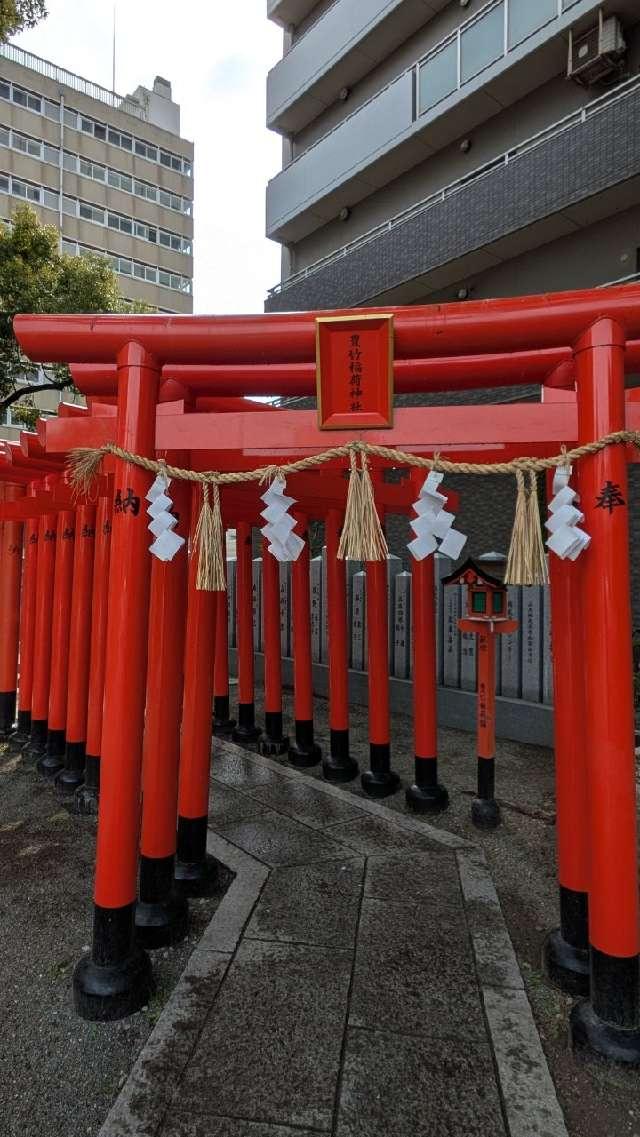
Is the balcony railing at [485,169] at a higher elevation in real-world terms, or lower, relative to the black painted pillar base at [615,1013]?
higher

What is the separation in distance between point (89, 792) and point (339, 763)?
243 centimetres

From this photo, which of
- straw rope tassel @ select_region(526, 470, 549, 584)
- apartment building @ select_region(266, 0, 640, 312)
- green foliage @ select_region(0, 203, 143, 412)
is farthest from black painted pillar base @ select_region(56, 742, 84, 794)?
apartment building @ select_region(266, 0, 640, 312)

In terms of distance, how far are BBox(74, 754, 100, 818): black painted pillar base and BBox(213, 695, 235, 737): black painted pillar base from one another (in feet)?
9.03

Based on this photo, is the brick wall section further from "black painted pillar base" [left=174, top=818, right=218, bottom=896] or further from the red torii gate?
"black painted pillar base" [left=174, top=818, right=218, bottom=896]

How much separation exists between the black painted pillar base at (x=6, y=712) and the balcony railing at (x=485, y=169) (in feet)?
40.5

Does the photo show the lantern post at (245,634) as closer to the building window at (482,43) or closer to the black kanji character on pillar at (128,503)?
the black kanji character on pillar at (128,503)

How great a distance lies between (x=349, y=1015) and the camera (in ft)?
9.21

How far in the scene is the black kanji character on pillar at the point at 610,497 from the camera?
8.79 feet

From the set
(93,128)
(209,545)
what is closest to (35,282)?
(209,545)

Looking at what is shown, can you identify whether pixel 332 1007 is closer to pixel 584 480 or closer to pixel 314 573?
pixel 584 480

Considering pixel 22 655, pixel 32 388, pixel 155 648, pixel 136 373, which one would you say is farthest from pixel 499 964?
pixel 32 388

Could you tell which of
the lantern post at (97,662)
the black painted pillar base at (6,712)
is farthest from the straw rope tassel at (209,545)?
the black painted pillar base at (6,712)

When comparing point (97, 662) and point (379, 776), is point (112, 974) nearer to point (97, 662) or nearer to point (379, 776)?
point (97, 662)

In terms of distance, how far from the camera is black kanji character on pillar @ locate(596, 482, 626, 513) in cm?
268
